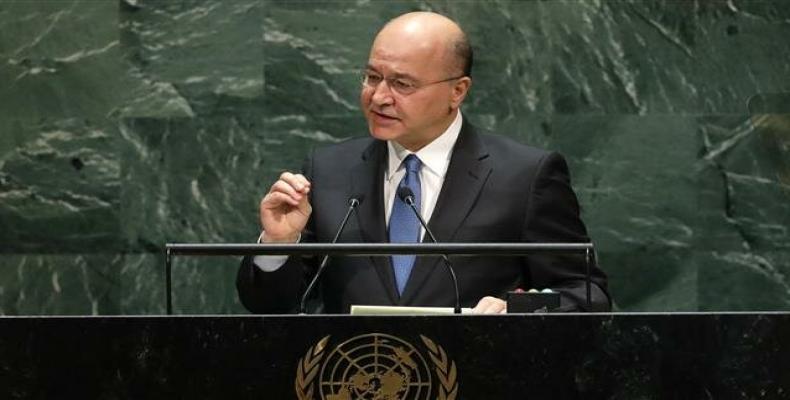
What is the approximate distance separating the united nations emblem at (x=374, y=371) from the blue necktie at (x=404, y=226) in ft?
3.74

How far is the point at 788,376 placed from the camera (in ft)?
9.96

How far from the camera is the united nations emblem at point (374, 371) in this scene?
3012 millimetres

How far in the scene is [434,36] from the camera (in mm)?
4316

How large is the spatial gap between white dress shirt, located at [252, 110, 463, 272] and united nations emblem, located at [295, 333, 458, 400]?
4.09 ft

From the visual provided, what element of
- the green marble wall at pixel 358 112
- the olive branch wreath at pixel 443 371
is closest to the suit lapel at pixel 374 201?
the olive branch wreath at pixel 443 371

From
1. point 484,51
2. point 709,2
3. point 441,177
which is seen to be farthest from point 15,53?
point 709,2

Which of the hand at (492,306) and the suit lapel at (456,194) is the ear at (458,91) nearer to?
the suit lapel at (456,194)

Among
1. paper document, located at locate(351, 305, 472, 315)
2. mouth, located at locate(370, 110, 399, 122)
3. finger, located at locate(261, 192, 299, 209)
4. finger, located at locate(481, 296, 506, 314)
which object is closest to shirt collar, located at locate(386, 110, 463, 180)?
mouth, located at locate(370, 110, 399, 122)

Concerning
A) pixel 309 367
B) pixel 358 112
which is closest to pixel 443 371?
pixel 309 367

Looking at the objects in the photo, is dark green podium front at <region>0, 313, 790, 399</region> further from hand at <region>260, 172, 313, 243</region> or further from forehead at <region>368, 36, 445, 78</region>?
forehead at <region>368, 36, 445, 78</region>

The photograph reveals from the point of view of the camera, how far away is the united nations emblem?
3012mm

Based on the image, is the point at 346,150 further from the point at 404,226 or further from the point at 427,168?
the point at 404,226

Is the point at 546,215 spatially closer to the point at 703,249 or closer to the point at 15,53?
the point at 703,249

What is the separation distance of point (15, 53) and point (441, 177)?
2.03m
